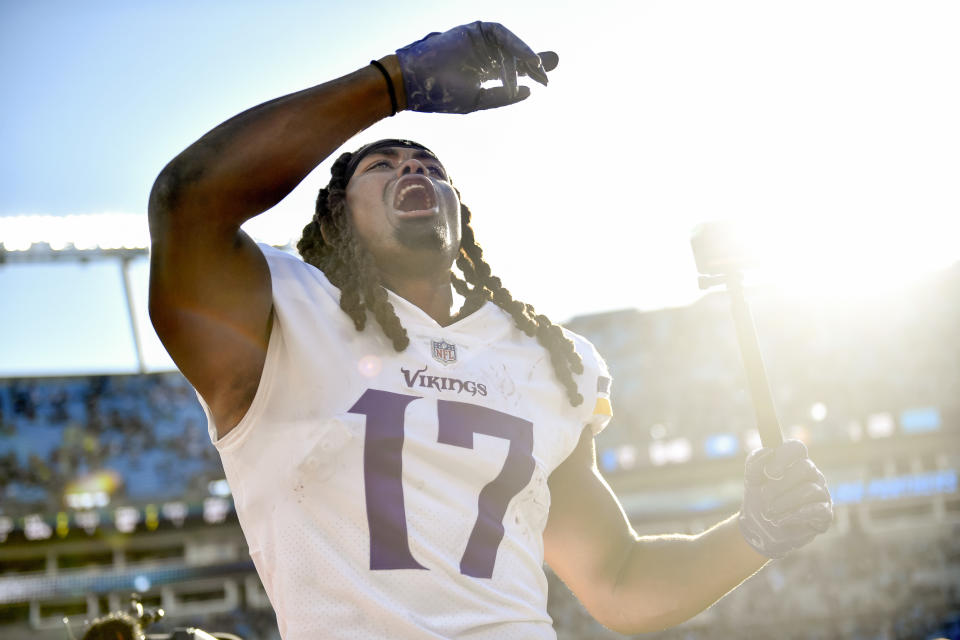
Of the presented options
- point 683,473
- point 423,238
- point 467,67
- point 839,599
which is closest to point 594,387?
point 423,238

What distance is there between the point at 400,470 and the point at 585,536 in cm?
75

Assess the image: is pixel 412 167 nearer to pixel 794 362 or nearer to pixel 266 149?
pixel 266 149

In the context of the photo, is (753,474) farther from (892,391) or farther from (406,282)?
(892,391)

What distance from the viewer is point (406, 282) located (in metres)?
2.23

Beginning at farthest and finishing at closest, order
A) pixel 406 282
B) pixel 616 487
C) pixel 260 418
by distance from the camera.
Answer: pixel 616 487
pixel 406 282
pixel 260 418

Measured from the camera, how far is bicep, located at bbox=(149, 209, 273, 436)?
1.49 m

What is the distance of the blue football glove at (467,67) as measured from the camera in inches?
67.7

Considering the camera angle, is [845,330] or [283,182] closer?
[283,182]

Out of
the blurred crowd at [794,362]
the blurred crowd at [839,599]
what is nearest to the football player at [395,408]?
the blurred crowd at [839,599]

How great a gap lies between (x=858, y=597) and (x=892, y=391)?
5858 millimetres

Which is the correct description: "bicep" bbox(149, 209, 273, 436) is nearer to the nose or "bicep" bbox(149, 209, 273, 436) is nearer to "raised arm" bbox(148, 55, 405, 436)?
"raised arm" bbox(148, 55, 405, 436)

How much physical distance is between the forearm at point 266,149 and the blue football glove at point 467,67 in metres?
0.08

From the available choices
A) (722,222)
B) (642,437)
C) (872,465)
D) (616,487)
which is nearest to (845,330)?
(872,465)

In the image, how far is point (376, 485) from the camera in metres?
1.75
